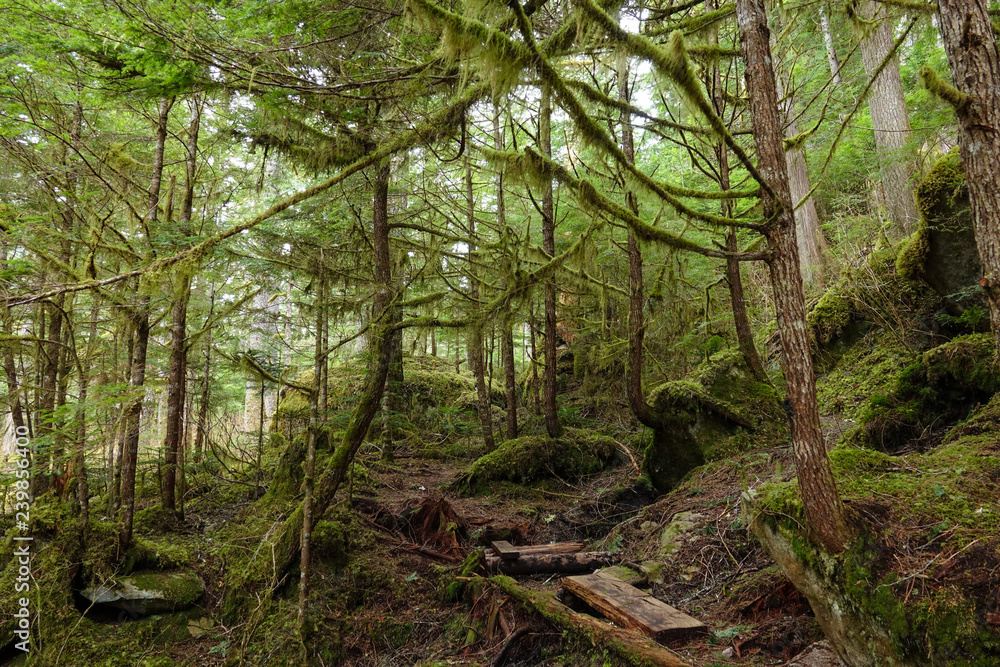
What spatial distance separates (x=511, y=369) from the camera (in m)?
11.6

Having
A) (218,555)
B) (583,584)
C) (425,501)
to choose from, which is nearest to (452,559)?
(425,501)

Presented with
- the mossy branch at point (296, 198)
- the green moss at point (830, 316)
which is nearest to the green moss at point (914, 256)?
the green moss at point (830, 316)

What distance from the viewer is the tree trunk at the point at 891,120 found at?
9289 millimetres

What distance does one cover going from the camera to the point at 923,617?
3121mm

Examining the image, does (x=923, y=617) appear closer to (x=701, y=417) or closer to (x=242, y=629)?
(x=701, y=417)

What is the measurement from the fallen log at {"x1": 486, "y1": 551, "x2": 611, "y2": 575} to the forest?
0.19ft

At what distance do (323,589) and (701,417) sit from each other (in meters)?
6.41

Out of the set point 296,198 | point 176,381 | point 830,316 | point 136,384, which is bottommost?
point 136,384

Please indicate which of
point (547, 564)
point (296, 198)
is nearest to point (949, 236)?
point (547, 564)

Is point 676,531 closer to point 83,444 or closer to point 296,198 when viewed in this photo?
point 296,198

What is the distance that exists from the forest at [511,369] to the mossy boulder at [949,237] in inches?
1.8

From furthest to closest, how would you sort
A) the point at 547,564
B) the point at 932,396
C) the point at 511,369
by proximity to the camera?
1. the point at 511,369
2. the point at 547,564
3. the point at 932,396

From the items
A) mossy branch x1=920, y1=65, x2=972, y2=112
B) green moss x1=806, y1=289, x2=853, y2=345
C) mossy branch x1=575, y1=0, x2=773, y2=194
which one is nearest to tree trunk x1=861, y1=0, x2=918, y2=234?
green moss x1=806, y1=289, x2=853, y2=345

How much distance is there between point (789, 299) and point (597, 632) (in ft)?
11.0
